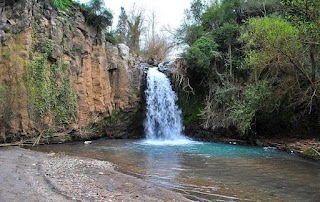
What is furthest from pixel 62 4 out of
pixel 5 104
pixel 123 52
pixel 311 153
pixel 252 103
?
pixel 311 153

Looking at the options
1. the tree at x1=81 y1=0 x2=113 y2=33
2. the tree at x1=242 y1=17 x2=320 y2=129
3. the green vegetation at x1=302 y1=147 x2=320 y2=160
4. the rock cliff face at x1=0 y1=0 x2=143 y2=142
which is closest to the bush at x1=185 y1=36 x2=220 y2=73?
the rock cliff face at x1=0 y1=0 x2=143 y2=142

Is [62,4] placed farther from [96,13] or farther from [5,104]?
[5,104]

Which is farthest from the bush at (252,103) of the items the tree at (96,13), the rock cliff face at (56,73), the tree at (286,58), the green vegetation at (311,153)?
the tree at (96,13)

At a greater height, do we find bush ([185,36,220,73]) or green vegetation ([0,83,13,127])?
bush ([185,36,220,73])

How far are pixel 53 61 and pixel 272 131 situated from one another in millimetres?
13477

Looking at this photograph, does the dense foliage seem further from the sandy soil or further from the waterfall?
the sandy soil

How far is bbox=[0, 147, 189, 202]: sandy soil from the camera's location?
684cm

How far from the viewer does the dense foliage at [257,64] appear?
14484 millimetres

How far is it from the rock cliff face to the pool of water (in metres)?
3.72

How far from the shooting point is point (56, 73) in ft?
60.8

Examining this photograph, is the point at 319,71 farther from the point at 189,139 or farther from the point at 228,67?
the point at 189,139

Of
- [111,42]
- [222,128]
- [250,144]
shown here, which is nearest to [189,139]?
[222,128]

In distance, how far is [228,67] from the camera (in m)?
22.2

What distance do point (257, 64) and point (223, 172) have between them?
276 inches
